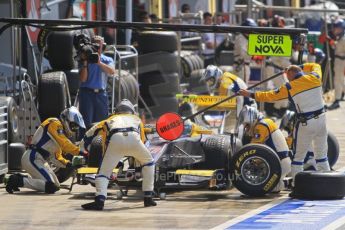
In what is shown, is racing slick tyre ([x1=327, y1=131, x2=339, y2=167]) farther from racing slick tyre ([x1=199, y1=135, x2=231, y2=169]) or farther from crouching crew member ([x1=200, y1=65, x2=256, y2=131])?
racing slick tyre ([x1=199, y1=135, x2=231, y2=169])

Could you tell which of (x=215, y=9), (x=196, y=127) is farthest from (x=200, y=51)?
(x=196, y=127)

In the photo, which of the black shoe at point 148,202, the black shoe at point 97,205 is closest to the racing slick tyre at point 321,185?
the black shoe at point 148,202

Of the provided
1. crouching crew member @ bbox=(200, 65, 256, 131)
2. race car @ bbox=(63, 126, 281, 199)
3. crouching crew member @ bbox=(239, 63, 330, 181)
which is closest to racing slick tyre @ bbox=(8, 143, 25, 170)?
race car @ bbox=(63, 126, 281, 199)

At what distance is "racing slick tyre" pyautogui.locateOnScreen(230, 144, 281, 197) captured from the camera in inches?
595

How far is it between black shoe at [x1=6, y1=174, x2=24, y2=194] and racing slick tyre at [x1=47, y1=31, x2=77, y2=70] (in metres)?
4.99

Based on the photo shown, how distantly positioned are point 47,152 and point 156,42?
8.87 meters

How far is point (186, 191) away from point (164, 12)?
636 inches

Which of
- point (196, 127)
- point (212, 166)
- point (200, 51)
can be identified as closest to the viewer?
point (212, 166)

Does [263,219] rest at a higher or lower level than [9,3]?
lower

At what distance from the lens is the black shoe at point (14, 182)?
15.8 meters

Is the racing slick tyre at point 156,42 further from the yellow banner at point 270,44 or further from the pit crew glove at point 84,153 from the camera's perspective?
the pit crew glove at point 84,153

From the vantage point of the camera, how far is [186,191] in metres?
16.1

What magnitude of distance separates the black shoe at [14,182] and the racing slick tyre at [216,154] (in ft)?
7.48

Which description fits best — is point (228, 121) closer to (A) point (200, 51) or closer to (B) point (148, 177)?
(B) point (148, 177)
